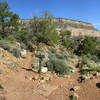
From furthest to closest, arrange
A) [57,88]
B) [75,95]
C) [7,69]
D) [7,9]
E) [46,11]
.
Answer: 1. [7,9]
2. [46,11]
3. [7,69]
4. [57,88]
5. [75,95]

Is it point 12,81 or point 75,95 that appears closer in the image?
point 75,95

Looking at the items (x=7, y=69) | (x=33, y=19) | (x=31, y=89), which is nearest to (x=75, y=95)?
(x=31, y=89)

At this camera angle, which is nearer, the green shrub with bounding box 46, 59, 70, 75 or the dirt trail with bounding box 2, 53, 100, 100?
the dirt trail with bounding box 2, 53, 100, 100

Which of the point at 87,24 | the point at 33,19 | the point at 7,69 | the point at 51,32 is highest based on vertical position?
the point at 87,24

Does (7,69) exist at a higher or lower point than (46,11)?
lower

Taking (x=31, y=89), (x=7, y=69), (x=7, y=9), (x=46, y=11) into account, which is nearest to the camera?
(x=31, y=89)

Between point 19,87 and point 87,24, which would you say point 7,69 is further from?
point 87,24

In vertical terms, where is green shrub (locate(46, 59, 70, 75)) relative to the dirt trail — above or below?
above

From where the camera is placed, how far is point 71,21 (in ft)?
267

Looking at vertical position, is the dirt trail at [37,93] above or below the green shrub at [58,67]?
below

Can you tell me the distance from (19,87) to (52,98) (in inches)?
71.7

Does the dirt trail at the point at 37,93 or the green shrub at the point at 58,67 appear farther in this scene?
the green shrub at the point at 58,67

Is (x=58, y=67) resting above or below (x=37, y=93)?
above

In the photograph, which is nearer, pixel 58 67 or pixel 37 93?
pixel 37 93
